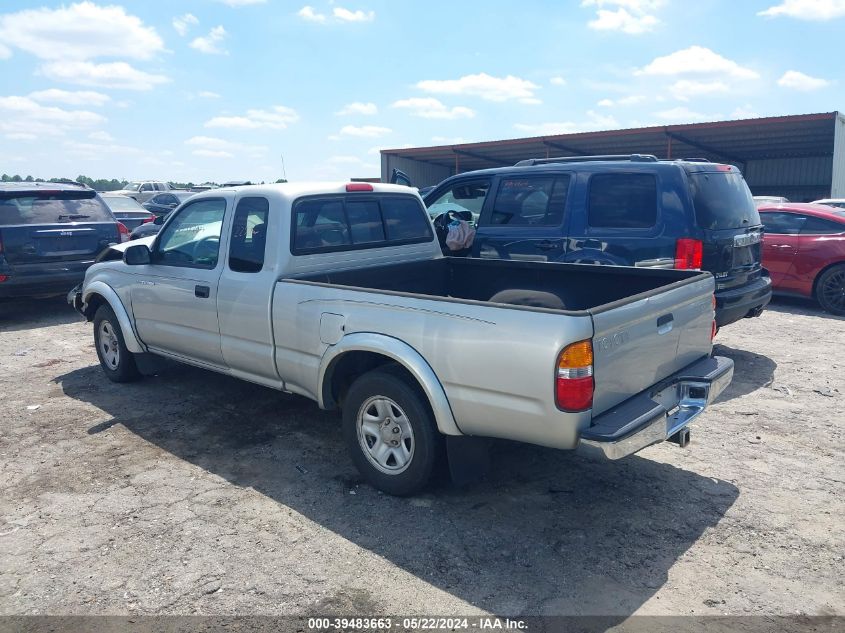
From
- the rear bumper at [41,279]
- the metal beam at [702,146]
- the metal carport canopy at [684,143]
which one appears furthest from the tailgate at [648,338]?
the metal beam at [702,146]

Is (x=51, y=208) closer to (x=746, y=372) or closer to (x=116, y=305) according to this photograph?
(x=116, y=305)

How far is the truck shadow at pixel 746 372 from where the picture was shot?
6016mm

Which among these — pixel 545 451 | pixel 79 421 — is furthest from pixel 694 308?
pixel 79 421

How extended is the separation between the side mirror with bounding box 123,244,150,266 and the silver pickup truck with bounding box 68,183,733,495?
0.01m

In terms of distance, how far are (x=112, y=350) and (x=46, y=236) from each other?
3566 mm

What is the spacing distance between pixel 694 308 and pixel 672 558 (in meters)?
1.52

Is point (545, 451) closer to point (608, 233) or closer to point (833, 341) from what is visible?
point (608, 233)

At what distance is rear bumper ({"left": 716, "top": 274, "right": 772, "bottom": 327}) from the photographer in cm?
631

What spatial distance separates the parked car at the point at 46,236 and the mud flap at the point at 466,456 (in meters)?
7.40

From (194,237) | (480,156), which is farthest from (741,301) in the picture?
(480,156)

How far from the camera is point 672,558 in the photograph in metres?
3.41

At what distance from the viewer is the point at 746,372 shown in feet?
21.7

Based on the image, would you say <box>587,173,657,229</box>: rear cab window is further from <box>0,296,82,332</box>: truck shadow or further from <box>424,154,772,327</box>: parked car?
<box>0,296,82,332</box>: truck shadow

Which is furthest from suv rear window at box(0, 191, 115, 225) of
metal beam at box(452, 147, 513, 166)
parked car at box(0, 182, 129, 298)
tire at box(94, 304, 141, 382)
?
metal beam at box(452, 147, 513, 166)
